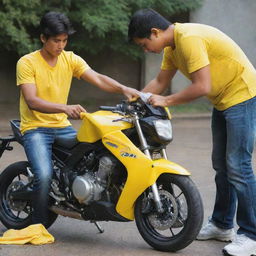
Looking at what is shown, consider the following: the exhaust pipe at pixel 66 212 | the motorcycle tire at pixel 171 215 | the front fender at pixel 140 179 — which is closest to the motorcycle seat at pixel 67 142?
the exhaust pipe at pixel 66 212

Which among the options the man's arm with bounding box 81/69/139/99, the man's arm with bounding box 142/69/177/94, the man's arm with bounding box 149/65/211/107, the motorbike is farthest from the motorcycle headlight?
the man's arm with bounding box 81/69/139/99

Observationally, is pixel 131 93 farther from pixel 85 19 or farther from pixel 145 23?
pixel 85 19

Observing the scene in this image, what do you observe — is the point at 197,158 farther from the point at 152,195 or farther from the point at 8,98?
the point at 8,98

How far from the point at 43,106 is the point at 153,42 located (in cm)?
104

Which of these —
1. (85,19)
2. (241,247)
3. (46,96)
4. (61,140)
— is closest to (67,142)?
(61,140)

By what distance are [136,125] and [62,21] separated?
1061 mm

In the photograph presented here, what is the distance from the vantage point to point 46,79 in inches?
225

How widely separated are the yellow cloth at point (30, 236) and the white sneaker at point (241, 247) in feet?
4.69

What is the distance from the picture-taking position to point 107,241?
18.7 feet

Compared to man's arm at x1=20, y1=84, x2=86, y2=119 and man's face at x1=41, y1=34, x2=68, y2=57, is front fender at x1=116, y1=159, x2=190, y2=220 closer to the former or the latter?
man's arm at x1=20, y1=84, x2=86, y2=119

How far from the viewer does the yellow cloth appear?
5.52 metres

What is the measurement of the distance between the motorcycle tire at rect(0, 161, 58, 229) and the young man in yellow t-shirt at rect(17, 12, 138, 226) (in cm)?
17

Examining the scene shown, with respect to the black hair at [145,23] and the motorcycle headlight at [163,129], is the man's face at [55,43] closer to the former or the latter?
the black hair at [145,23]

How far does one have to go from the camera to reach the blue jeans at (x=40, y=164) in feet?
18.4
